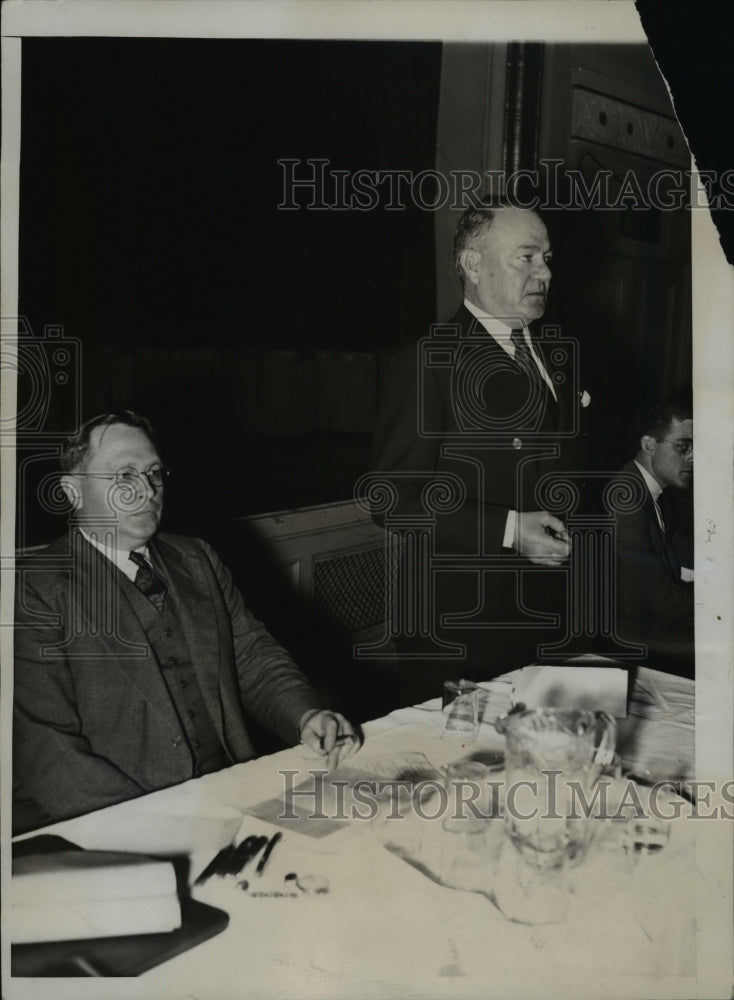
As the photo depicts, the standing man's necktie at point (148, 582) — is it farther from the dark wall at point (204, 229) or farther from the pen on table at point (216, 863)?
the pen on table at point (216, 863)

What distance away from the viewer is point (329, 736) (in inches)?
55.6

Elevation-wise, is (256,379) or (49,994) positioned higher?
(256,379)

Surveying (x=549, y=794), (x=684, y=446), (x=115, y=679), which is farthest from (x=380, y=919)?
(x=684, y=446)

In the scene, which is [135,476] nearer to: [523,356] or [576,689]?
[523,356]

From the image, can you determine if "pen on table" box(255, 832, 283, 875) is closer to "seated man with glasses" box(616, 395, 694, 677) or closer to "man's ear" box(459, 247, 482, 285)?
"seated man with glasses" box(616, 395, 694, 677)

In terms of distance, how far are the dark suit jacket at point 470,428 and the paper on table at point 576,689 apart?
215 mm

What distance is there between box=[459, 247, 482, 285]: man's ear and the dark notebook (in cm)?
105

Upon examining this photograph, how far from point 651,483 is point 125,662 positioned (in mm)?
879

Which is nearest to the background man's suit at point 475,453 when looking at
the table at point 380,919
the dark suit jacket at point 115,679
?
the table at point 380,919

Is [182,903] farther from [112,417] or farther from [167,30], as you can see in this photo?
[167,30]

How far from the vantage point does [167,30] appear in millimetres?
1406

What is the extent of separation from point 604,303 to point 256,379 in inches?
22.9

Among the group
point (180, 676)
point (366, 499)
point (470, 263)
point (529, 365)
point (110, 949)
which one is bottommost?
point (110, 949)

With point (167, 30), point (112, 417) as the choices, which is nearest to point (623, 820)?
point (112, 417)
